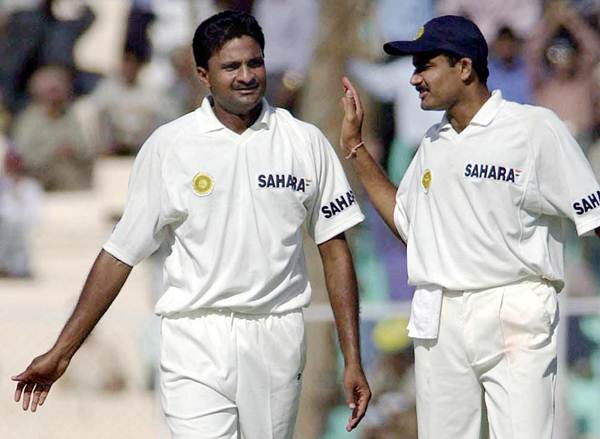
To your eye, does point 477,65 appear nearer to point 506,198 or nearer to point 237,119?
point 506,198

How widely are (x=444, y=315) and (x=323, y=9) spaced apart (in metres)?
5.45

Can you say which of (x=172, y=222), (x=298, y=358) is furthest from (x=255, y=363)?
(x=172, y=222)

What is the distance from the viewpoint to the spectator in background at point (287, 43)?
10.6 meters

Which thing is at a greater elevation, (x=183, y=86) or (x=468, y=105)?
(x=183, y=86)

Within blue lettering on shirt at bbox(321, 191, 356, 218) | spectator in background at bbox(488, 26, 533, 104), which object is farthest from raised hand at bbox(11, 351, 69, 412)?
spectator in background at bbox(488, 26, 533, 104)

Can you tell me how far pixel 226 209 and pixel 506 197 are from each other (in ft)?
3.30

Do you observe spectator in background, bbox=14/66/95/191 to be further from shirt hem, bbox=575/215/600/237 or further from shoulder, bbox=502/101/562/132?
shirt hem, bbox=575/215/600/237

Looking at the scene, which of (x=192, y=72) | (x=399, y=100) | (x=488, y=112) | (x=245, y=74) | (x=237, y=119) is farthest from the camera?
(x=192, y=72)

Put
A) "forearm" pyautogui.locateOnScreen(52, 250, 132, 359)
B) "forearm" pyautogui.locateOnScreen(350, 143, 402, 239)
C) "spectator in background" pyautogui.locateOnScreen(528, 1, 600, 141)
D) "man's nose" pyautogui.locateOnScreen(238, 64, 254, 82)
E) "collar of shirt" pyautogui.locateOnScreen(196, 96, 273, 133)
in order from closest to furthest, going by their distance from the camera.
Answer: "man's nose" pyautogui.locateOnScreen(238, 64, 254, 82), "collar of shirt" pyautogui.locateOnScreen(196, 96, 273, 133), "forearm" pyautogui.locateOnScreen(52, 250, 132, 359), "forearm" pyautogui.locateOnScreen(350, 143, 402, 239), "spectator in background" pyautogui.locateOnScreen(528, 1, 600, 141)

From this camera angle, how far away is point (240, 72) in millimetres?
5418

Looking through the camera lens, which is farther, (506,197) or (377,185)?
(377,185)

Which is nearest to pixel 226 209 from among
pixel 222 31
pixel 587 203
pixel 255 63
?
pixel 255 63

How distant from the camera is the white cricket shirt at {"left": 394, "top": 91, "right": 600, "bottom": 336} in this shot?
5570 millimetres

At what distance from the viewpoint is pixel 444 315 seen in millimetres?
5641
